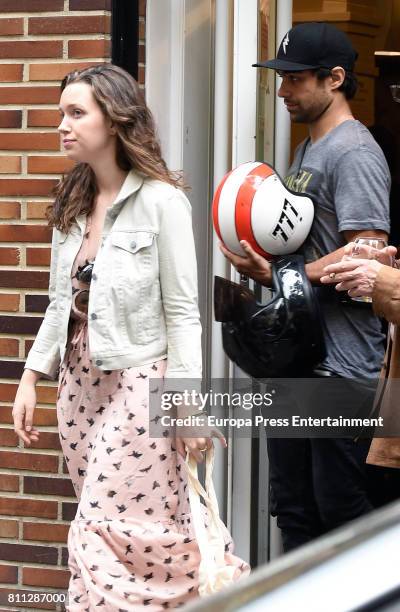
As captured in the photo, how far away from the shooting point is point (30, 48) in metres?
4.33

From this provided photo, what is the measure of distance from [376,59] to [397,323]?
2031 mm

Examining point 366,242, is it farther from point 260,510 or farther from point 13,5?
point 13,5

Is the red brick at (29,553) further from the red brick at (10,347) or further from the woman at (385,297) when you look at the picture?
the woman at (385,297)

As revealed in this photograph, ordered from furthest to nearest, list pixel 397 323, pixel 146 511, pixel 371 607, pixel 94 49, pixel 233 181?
pixel 94 49, pixel 233 181, pixel 146 511, pixel 397 323, pixel 371 607

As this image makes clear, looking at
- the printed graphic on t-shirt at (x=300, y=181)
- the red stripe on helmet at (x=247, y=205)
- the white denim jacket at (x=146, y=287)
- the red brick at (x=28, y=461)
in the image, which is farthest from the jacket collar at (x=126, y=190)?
the red brick at (x=28, y=461)

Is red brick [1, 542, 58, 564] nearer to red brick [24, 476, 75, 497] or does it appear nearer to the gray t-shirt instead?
red brick [24, 476, 75, 497]

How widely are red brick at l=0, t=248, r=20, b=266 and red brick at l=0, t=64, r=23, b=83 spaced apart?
2.01 feet

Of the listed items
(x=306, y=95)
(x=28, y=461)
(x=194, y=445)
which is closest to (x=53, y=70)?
(x=306, y=95)

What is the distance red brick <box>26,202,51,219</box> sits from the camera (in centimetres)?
433

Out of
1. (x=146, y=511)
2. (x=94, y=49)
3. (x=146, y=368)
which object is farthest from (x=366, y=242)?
(x=94, y=49)

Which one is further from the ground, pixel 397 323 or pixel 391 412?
pixel 397 323

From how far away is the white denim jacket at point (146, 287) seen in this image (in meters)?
3.24

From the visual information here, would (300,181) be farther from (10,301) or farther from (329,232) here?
(10,301)

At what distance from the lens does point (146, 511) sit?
3262 mm
